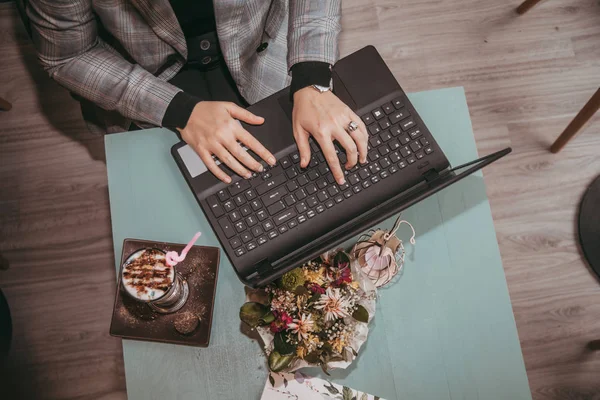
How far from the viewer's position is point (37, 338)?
5.59ft

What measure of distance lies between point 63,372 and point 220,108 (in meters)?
1.27

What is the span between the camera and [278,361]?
3.09 feet

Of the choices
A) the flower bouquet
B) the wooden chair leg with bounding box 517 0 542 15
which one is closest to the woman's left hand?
the flower bouquet

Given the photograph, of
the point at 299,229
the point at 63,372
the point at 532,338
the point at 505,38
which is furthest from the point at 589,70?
the point at 63,372

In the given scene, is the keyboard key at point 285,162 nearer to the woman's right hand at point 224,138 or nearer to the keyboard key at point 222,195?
the woman's right hand at point 224,138

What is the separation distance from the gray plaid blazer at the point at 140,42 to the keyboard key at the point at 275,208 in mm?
347

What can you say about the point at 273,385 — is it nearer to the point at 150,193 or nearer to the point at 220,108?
the point at 150,193

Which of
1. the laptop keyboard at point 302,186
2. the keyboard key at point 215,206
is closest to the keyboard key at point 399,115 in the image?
the laptop keyboard at point 302,186

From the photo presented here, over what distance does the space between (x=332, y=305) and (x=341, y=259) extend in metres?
0.11

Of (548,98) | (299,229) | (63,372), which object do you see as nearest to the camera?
(299,229)

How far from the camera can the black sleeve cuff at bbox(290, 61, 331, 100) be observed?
1.06 meters

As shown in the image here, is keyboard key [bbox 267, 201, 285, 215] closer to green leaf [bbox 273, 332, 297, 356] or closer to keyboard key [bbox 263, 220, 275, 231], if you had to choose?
keyboard key [bbox 263, 220, 275, 231]

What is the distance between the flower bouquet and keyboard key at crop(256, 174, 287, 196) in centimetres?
18

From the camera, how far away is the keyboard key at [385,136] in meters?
1.01
